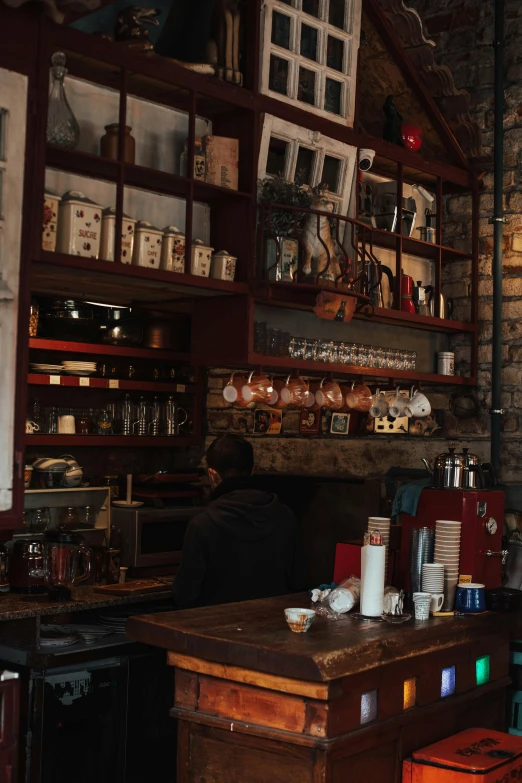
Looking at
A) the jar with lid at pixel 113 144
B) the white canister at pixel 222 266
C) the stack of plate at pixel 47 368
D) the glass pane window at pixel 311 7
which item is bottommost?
the stack of plate at pixel 47 368

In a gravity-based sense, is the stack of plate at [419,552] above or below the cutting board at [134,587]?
above

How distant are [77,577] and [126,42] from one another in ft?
8.63

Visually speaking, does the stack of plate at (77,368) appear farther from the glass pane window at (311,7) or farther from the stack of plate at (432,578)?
the stack of plate at (432,578)

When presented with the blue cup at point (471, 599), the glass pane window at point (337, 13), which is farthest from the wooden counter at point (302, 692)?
the glass pane window at point (337, 13)

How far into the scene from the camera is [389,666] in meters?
3.43

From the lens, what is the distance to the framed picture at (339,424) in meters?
6.02

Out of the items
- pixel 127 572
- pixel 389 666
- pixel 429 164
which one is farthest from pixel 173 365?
pixel 389 666

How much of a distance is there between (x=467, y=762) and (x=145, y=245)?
2.43 meters

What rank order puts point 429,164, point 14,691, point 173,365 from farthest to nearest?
point 173,365 → point 429,164 → point 14,691

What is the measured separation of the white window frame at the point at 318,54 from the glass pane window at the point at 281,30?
19 mm

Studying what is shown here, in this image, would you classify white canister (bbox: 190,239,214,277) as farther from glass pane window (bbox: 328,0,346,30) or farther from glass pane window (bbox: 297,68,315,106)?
glass pane window (bbox: 328,0,346,30)

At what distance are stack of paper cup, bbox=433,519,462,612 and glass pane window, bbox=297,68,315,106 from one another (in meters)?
2.34

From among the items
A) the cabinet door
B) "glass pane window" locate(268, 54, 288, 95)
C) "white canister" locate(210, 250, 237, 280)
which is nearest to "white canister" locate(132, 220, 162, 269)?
"white canister" locate(210, 250, 237, 280)

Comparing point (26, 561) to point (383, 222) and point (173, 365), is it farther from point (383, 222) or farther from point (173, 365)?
point (383, 222)
